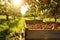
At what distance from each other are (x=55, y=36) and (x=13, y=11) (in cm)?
1530

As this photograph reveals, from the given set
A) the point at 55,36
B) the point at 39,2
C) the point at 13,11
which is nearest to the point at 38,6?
the point at 39,2

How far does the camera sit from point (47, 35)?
855cm

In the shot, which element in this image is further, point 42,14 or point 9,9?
point 9,9

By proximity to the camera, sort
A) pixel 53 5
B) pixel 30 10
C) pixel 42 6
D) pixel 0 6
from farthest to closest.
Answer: pixel 0 6 < pixel 30 10 < pixel 42 6 < pixel 53 5

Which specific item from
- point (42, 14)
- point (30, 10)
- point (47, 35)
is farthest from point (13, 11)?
point (47, 35)

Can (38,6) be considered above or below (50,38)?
above

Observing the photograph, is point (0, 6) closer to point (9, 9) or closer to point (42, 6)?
point (9, 9)

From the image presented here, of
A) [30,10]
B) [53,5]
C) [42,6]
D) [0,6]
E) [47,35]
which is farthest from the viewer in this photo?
[0,6]

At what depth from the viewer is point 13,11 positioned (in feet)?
76.7

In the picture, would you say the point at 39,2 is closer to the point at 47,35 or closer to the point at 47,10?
the point at 47,10

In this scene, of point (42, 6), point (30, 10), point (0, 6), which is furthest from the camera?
point (0, 6)

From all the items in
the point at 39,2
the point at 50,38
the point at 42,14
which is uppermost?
the point at 39,2

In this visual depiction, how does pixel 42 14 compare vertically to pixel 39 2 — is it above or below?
below

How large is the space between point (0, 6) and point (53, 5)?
10863 millimetres
